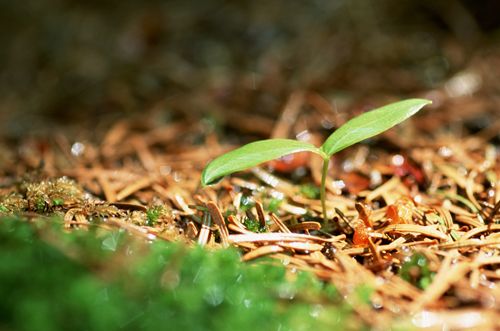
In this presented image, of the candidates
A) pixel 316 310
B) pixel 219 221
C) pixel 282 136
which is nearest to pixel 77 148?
pixel 282 136

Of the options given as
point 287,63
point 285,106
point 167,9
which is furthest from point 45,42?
point 285,106

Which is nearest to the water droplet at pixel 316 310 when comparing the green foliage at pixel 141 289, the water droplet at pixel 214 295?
the green foliage at pixel 141 289

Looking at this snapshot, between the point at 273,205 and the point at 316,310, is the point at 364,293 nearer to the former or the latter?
the point at 316,310

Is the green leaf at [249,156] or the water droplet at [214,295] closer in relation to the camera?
the water droplet at [214,295]

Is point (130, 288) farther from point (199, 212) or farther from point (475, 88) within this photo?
point (475, 88)

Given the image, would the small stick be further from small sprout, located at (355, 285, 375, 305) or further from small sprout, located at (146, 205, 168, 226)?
small sprout, located at (355, 285, 375, 305)

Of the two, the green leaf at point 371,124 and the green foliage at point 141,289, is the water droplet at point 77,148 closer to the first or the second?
the green foliage at point 141,289

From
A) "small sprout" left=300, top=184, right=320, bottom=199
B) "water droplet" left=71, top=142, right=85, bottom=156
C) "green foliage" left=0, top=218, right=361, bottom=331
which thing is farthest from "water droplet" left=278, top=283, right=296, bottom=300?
"water droplet" left=71, top=142, right=85, bottom=156
